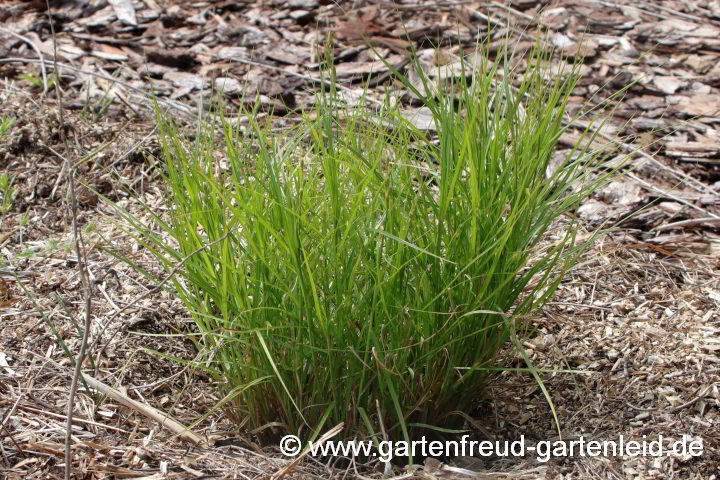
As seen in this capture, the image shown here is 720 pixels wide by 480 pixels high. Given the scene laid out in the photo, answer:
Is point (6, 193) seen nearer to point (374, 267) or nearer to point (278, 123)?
point (278, 123)

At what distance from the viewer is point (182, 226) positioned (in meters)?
1.71

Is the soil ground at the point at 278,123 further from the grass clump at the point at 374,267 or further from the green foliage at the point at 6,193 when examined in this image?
the grass clump at the point at 374,267

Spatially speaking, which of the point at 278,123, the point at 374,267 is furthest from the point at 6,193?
the point at 374,267

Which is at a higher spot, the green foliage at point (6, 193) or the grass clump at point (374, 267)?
the grass clump at point (374, 267)

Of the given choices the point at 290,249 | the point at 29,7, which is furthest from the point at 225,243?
the point at 29,7

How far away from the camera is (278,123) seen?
3061mm

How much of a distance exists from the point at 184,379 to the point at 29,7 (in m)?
2.81

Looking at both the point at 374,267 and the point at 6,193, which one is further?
the point at 6,193

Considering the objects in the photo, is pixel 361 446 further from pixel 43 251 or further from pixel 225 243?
pixel 43 251

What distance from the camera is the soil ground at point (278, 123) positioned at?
173 centimetres

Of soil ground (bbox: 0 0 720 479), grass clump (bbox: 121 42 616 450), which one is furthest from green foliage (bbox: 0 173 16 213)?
grass clump (bbox: 121 42 616 450)

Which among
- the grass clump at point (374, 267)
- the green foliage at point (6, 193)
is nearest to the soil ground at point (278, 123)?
the green foliage at point (6, 193)

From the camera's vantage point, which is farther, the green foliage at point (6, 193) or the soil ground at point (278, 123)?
the green foliage at point (6, 193)

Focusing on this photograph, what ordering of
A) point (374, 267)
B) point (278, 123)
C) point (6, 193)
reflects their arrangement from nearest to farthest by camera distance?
point (374, 267) < point (6, 193) < point (278, 123)
